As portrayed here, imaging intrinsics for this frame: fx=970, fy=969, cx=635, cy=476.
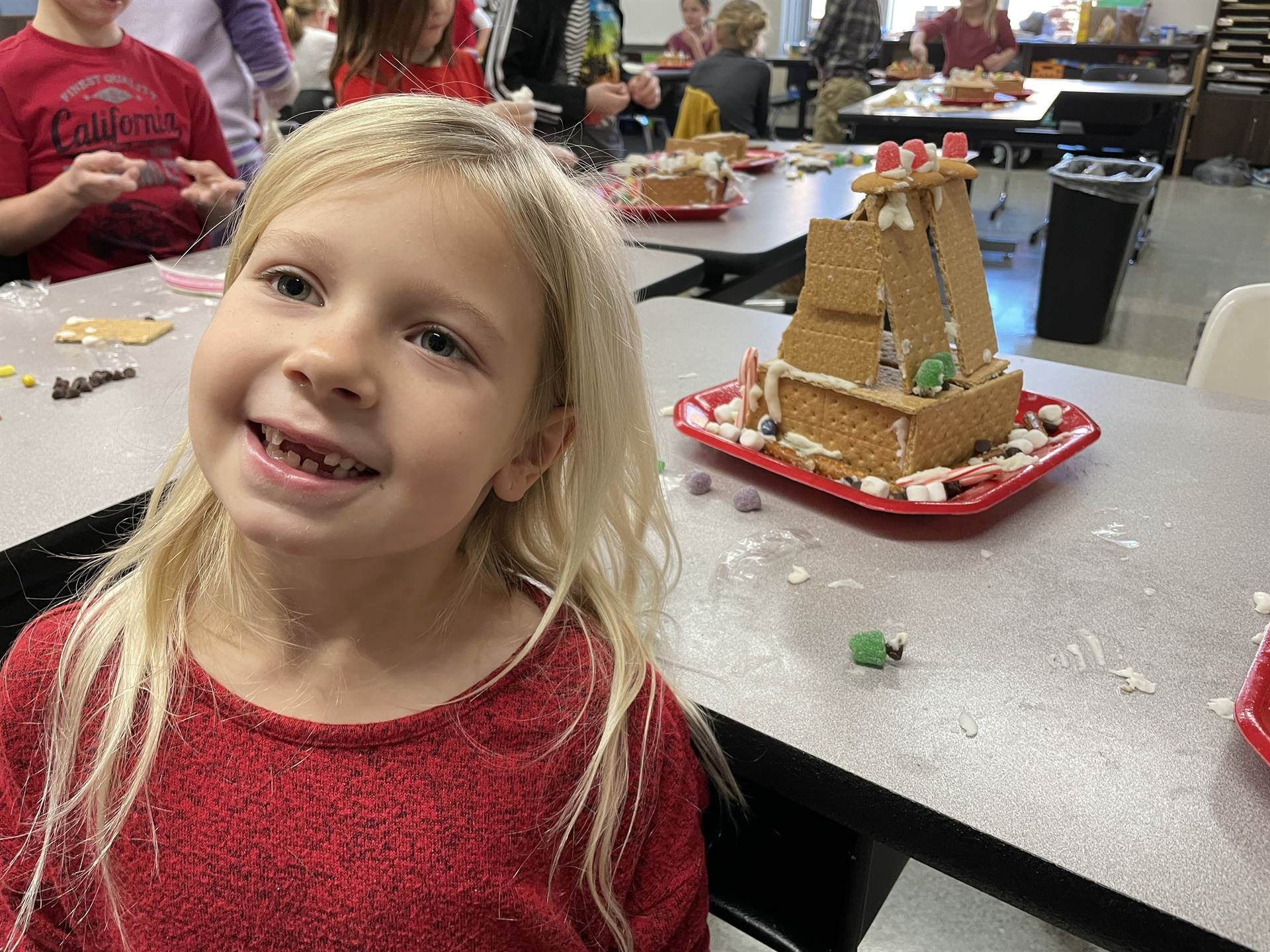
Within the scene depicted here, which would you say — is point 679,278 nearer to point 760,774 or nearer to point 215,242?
point 215,242

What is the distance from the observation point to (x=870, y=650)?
2.72ft

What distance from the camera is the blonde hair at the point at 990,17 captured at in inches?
256

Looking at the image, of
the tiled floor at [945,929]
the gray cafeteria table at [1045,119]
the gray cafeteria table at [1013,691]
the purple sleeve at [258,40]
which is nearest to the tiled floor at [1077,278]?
the tiled floor at [945,929]

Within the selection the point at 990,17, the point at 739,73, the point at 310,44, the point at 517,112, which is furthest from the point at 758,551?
the point at 990,17

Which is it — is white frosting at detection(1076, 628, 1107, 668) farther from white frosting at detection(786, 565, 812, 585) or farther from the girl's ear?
the girl's ear

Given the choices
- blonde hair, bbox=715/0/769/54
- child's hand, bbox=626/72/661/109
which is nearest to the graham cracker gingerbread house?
child's hand, bbox=626/72/661/109

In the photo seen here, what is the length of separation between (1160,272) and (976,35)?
2.42 m

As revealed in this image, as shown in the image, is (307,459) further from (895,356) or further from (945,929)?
(945,929)

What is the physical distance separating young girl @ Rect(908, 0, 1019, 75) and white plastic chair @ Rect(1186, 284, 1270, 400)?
5.43 meters

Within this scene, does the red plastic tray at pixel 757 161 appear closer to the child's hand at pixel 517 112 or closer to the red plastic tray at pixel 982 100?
the child's hand at pixel 517 112

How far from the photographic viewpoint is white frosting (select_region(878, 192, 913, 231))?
1078 millimetres

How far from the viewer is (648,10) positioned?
11.0 meters

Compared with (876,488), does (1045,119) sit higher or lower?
lower

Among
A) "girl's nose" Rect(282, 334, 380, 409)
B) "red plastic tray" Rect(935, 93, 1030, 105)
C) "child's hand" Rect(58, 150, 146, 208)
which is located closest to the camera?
"girl's nose" Rect(282, 334, 380, 409)
